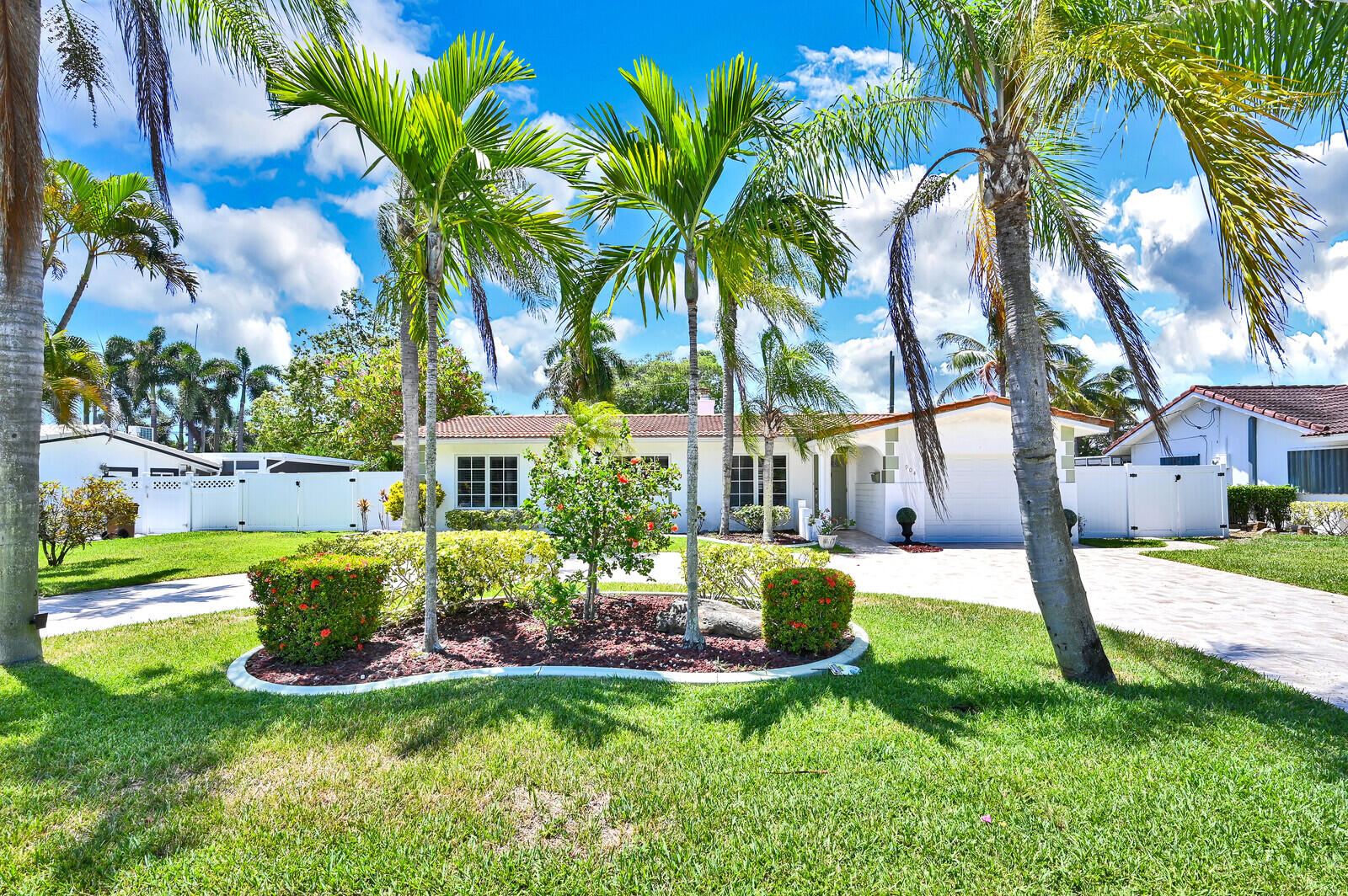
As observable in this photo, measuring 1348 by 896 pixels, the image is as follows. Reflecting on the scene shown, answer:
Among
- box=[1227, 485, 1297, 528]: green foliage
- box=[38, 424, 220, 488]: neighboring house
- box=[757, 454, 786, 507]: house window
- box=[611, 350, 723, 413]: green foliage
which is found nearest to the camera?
box=[1227, 485, 1297, 528]: green foliage

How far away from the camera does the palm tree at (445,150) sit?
5195mm

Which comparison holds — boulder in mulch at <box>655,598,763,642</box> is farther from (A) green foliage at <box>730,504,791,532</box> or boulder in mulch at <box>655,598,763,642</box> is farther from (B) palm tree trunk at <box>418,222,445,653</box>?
(A) green foliage at <box>730,504,791,532</box>

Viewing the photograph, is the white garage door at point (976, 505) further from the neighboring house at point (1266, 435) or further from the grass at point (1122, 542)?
the neighboring house at point (1266, 435)

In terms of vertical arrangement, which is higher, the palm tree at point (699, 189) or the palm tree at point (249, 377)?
the palm tree at point (249, 377)

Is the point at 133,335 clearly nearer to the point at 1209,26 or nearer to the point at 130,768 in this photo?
the point at 130,768

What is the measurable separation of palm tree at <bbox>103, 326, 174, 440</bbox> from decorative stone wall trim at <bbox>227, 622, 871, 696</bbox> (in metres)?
51.2

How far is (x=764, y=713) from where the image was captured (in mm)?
4215

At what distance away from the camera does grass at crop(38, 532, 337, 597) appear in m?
11.0

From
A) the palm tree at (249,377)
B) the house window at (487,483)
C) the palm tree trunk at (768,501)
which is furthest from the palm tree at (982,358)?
the palm tree at (249,377)

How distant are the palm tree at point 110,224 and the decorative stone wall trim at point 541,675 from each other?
9.14 metres

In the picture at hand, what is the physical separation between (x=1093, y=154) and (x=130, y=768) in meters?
8.59

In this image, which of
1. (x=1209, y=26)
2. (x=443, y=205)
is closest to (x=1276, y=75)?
(x=1209, y=26)

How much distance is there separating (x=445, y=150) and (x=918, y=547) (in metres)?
13.3

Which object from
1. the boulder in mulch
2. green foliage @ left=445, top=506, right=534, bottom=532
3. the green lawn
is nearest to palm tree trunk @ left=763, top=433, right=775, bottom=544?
green foliage @ left=445, top=506, right=534, bottom=532
